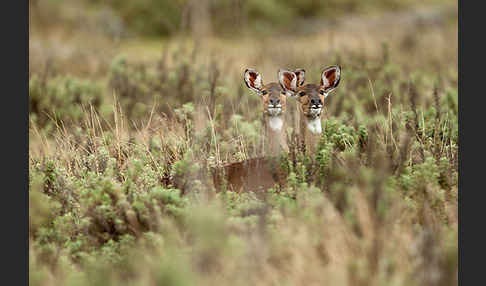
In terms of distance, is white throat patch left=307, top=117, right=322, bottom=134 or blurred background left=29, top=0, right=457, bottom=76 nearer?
white throat patch left=307, top=117, right=322, bottom=134

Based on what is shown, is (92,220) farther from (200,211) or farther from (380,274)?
(380,274)

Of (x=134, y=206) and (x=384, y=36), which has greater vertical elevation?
(x=384, y=36)

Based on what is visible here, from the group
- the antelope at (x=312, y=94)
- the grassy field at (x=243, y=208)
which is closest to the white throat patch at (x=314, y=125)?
the antelope at (x=312, y=94)

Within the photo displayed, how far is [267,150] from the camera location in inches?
216

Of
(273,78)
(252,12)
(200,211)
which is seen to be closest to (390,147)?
(200,211)

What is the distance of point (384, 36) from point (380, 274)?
15195mm

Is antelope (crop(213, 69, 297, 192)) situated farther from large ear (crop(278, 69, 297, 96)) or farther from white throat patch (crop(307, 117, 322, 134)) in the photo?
white throat patch (crop(307, 117, 322, 134))

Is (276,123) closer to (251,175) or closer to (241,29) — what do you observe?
(251,175)

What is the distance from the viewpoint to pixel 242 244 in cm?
393

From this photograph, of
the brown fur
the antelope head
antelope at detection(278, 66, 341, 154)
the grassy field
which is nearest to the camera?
the grassy field

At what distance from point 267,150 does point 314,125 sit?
0.52m

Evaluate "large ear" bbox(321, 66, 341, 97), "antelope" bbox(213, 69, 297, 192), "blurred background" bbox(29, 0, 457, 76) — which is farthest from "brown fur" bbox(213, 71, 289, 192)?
"blurred background" bbox(29, 0, 457, 76)

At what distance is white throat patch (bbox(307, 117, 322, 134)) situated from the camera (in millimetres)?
5133

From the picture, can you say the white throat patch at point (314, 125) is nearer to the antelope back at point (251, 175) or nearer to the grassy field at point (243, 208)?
the grassy field at point (243, 208)
